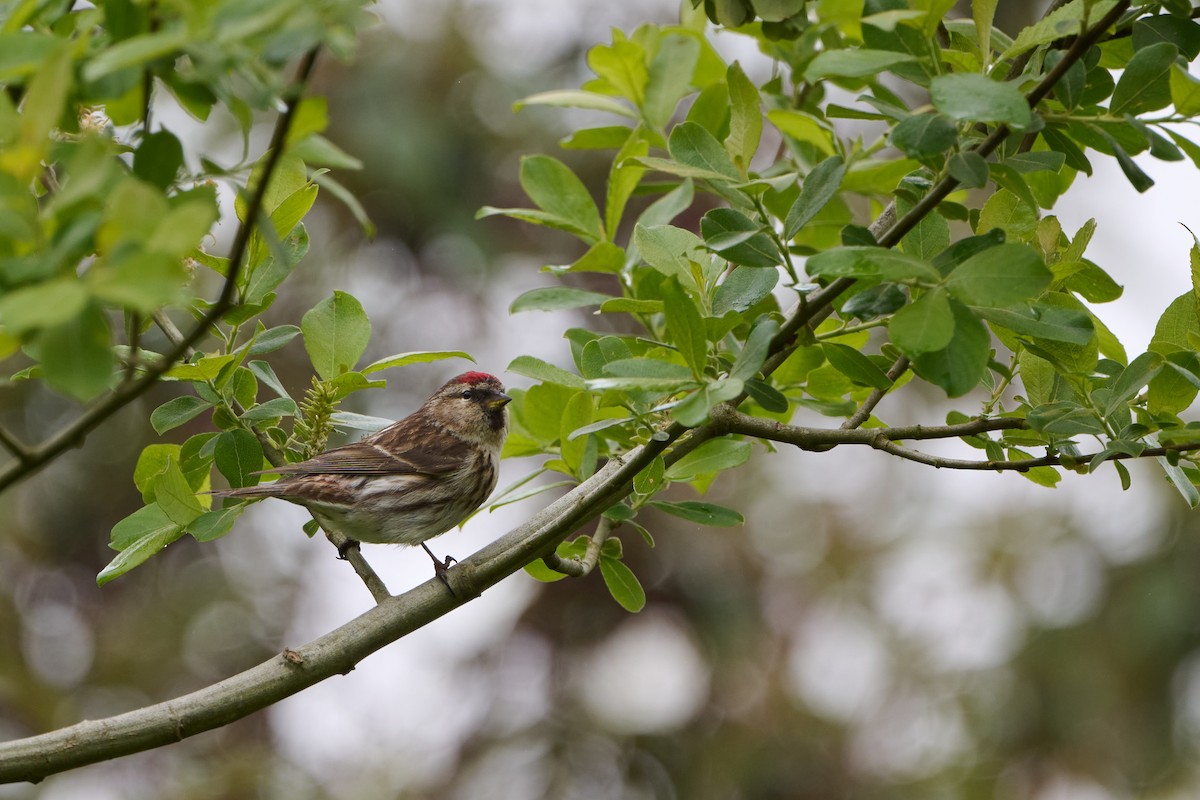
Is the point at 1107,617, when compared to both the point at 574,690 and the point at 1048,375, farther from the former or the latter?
the point at 1048,375

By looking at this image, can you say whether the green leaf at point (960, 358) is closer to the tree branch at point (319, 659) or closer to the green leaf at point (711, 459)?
the tree branch at point (319, 659)

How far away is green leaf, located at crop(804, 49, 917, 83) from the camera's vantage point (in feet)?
6.17

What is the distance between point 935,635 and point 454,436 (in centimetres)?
644

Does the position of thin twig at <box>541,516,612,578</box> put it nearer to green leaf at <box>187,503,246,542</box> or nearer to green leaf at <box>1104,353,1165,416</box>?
green leaf at <box>187,503,246,542</box>

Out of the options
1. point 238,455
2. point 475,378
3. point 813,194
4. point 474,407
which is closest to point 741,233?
point 813,194

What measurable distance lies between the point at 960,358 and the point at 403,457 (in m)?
3.10

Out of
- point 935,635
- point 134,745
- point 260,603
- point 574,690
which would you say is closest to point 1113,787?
point 935,635

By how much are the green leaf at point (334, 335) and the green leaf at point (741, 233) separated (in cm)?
89

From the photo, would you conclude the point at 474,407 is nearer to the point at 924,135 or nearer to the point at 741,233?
the point at 741,233

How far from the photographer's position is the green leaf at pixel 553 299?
8.85 feet

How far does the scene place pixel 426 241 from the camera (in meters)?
9.73

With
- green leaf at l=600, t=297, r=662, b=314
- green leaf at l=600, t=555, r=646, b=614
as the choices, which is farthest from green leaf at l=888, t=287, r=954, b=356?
green leaf at l=600, t=555, r=646, b=614

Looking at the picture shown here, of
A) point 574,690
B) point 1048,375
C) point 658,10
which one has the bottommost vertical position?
point 574,690

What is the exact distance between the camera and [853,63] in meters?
1.90
